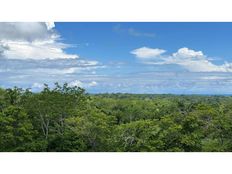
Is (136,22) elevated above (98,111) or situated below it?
above

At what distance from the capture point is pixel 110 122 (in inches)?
223

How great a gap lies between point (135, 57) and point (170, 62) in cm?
45

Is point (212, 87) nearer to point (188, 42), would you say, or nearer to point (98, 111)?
point (188, 42)

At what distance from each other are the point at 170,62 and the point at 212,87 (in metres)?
0.63

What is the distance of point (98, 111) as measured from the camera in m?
5.70

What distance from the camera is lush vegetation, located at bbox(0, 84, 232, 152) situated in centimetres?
558

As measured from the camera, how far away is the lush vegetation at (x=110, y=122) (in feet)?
18.3
